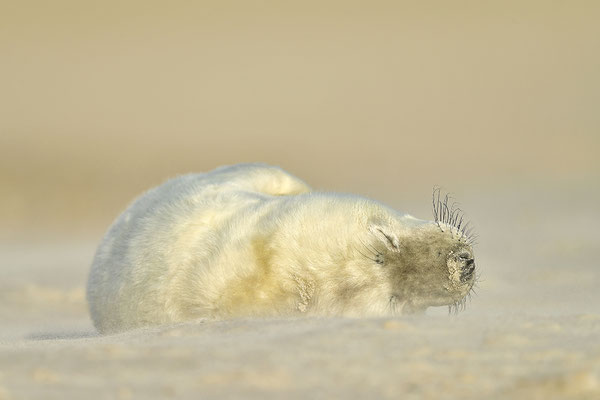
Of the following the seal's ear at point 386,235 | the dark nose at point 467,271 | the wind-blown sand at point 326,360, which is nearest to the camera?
the wind-blown sand at point 326,360

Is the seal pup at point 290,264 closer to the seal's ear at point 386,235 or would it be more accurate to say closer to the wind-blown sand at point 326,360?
the seal's ear at point 386,235

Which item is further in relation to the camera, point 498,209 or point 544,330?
point 498,209

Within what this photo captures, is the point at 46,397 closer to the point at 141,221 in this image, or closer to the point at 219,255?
the point at 219,255

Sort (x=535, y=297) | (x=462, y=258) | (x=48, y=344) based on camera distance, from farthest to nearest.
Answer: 1. (x=535, y=297)
2. (x=462, y=258)
3. (x=48, y=344)

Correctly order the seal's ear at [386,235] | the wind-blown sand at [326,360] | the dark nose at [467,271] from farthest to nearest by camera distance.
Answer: the seal's ear at [386,235], the dark nose at [467,271], the wind-blown sand at [326,360]

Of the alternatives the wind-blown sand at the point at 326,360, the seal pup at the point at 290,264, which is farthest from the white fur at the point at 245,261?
the wind-blown sand at the point at 326,360

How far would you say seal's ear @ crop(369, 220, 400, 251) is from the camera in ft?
14.1

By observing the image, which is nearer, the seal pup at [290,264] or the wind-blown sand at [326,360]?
the wind-blown sand at [326,360]

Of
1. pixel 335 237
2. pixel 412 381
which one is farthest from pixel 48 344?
pixel 412 381

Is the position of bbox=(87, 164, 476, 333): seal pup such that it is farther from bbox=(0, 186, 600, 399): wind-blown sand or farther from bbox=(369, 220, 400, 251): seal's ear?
bbox=(0, 186, 600, 399): wind-blown sand

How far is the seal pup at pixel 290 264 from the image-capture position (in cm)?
421

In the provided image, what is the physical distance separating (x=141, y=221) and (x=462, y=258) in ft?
5.27

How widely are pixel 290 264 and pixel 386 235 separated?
44 cm

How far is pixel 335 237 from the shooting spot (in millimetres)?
4277
